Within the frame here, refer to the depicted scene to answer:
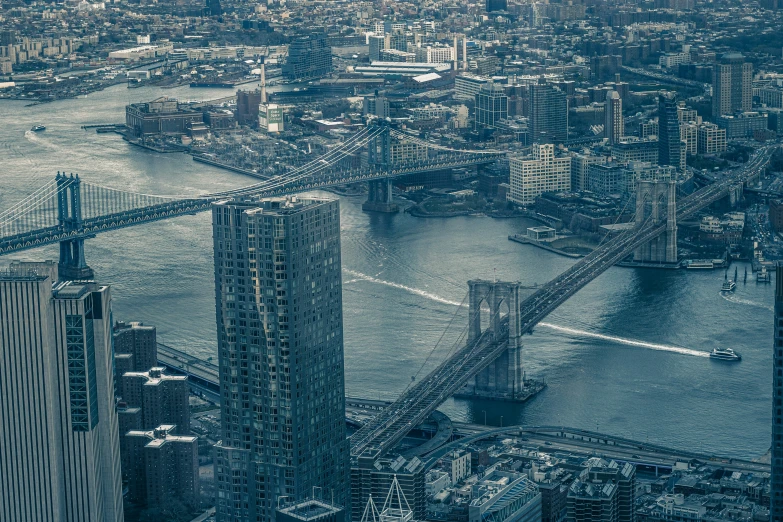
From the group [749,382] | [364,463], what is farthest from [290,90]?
[364,463]

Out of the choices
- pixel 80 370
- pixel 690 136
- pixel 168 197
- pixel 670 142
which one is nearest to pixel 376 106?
pixel 690 136

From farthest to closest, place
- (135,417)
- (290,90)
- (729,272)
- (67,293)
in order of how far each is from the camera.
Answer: (290,90) → (729,272) → (135,417) → (67,293)

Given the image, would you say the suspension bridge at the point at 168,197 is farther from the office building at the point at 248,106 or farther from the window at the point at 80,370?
the window at the point at 80,370

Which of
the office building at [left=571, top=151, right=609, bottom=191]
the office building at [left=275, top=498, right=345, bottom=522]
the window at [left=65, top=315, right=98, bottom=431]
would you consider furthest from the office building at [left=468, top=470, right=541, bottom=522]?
the office building at [left=571, top=151, right=609, bottom=191]

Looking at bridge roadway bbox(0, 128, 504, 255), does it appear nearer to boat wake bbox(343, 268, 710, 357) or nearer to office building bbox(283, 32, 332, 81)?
boat wake bbox(343, 268, 710, 357)

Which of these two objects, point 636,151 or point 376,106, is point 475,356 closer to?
point 636,151

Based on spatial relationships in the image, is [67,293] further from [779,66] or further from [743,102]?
[779,66]
